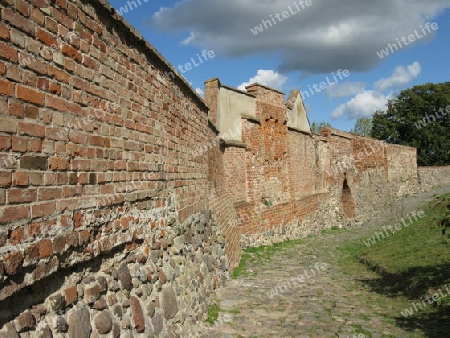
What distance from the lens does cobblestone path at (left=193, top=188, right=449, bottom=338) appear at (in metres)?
5.03

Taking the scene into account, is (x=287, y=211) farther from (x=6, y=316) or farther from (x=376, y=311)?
(x=6, y=316)

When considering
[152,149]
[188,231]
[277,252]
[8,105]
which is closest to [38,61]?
[8,105]

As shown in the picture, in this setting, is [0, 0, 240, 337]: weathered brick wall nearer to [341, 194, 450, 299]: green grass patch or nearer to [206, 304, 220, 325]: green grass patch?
[206, 304, 220, 325]: green grass patch

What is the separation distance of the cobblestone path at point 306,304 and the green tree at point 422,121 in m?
37.9

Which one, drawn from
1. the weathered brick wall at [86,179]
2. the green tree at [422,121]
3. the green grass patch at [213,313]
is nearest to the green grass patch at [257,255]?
the green grass patch at [213,313]

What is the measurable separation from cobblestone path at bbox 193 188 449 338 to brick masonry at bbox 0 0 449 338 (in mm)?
535

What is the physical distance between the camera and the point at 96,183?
2885 millimetres

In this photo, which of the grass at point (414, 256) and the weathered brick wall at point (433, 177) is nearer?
the grass at point (414, 256)

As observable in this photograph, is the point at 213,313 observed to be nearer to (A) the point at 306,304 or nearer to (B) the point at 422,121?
(A) the point at 306,304

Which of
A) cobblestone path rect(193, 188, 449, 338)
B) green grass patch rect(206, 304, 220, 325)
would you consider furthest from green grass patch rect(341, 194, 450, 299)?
green grass patch rect(206, 304, 220, 325)

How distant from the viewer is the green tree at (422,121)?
41.7 m

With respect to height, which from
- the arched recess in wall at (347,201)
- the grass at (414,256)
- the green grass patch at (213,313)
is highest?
the arched recess in wall at (347,201)

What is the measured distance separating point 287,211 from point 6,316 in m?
10.9

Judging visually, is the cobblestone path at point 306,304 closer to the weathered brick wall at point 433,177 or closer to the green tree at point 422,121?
the weathered brick wall at point 433,177
